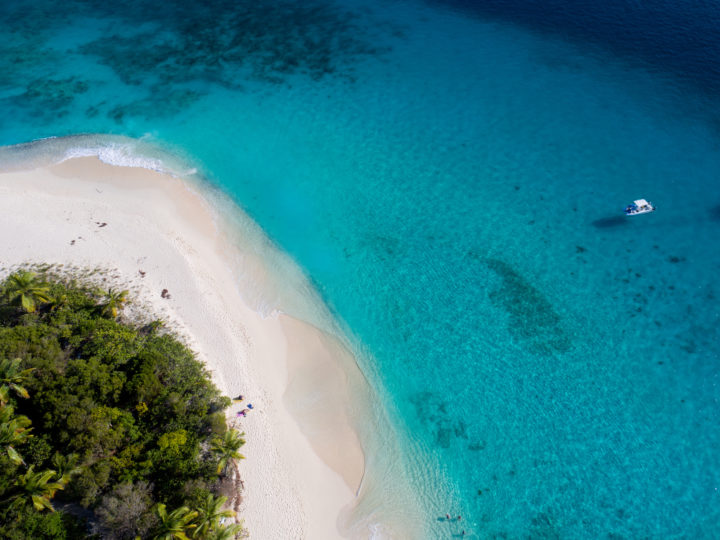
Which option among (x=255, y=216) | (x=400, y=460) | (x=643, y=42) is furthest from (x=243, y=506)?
(x=643, y=42)

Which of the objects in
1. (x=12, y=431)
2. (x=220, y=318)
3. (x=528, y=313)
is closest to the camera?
(x=12, y=431)

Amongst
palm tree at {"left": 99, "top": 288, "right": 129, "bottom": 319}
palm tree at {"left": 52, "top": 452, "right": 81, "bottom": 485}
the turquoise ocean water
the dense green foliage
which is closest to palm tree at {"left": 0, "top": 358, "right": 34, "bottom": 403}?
the dense green foliage

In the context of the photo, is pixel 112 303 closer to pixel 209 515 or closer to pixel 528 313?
pixel 209 515

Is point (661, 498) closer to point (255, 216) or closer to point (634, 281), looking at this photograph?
point (634, 281)

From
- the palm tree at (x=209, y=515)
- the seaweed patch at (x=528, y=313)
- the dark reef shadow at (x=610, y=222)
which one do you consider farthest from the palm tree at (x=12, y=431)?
the dark reef shadow at (x=610, y=222)

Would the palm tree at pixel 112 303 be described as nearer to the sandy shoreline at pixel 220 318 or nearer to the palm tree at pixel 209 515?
the sandy shoreline at pixel 220 318

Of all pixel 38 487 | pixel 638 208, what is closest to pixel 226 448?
pixel 38 487
